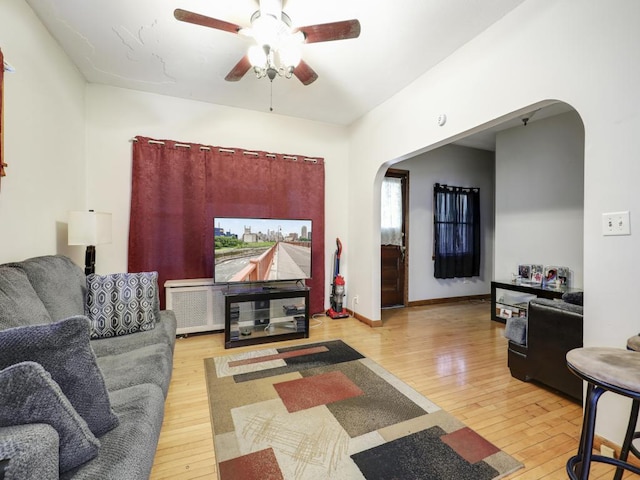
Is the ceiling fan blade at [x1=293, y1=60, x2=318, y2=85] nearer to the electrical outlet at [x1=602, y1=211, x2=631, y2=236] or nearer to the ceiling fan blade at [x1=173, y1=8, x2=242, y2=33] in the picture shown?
the ceiling fan blade at [x1=173, y1=8, x2=242, y2=33]

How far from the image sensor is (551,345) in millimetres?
2189

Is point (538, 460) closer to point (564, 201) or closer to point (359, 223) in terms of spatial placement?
point (359, 223)

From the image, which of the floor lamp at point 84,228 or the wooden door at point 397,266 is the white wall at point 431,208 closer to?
the wooden door at point 397,266

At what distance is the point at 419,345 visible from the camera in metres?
3.19

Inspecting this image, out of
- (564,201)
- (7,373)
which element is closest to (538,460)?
(7,373)

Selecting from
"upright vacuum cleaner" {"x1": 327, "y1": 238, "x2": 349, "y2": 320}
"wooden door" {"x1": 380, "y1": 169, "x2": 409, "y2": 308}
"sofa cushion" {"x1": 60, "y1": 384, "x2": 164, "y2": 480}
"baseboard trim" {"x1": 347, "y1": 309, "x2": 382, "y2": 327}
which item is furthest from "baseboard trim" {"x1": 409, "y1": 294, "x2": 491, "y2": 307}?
"sofa cushion" {"x1": 60, "y1": 384, "x2": 164, "y2": 480}

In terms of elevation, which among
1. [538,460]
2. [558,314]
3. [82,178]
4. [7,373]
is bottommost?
[538,460]

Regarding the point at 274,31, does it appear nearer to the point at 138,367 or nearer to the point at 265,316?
the point at 138,367

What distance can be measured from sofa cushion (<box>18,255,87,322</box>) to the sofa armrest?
4.12 feet

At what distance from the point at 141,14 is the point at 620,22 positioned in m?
3.01

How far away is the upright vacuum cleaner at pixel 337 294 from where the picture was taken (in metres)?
4.16

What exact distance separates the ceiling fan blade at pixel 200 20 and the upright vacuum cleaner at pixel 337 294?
290cm

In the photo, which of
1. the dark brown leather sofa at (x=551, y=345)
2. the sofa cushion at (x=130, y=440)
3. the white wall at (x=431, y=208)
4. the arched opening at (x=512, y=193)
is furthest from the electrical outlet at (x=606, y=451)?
the white wall at (x=431, y=208)

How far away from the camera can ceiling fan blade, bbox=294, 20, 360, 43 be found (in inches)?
72.4
